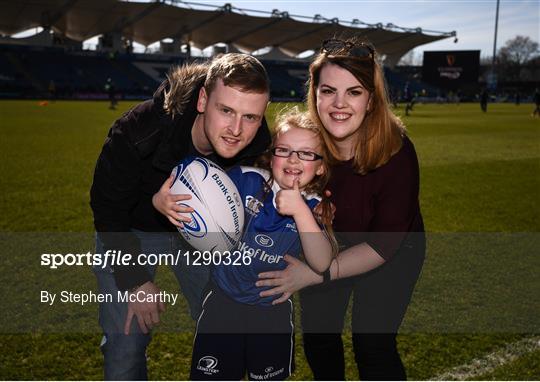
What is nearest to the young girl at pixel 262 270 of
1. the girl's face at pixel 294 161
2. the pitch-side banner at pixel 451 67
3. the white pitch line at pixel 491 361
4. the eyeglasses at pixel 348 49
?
→ the girl's face at pixel 294 161

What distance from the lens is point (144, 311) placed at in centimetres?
268

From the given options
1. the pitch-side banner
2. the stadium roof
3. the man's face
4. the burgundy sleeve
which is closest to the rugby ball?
the man's face

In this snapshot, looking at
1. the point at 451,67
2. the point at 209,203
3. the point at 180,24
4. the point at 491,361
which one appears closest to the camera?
the point at 209,203

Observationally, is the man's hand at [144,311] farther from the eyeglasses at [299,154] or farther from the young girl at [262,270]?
the eyeglasses at [299,154]

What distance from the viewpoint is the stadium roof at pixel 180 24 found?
55.5 m

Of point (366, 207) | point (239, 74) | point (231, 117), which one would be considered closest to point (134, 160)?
point (231, 117)

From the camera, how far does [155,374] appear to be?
132 inches

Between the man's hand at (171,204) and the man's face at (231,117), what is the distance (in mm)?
312

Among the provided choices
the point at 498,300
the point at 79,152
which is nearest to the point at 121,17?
the point at 79,152

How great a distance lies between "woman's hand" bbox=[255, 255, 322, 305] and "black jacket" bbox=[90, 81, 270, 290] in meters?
0.65

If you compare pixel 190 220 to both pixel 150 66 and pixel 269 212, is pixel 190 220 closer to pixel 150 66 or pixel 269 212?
pixel 269 212

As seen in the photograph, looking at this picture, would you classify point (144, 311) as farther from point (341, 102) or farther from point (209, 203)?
point (341, 102)

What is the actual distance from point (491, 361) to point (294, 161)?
2.26 m

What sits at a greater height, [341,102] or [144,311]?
→ [341,102]
